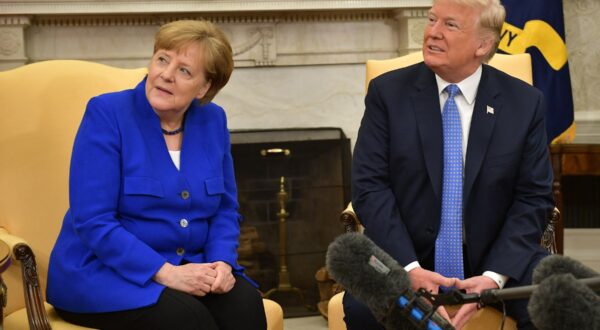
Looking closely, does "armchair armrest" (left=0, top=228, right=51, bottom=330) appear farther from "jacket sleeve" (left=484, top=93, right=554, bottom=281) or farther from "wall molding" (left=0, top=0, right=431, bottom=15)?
"wall molding" (left=0, top=0, right=431, bottom=15)

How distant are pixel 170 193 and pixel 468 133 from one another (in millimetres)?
916

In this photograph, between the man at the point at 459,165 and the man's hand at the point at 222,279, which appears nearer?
the man's hand at the point at 222,279

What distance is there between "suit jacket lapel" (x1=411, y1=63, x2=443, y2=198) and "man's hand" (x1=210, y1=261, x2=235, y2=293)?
2.16 feet

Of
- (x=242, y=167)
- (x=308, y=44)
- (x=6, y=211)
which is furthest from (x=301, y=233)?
(x=6, y=211)

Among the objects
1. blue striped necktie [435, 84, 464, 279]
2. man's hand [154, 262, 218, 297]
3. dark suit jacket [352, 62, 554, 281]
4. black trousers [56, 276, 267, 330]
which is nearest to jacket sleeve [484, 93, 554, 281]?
dark suit jacket [352, 62, 554, 281]

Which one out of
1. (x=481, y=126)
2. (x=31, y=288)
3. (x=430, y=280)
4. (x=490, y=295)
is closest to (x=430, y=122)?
(x=481, y=126)

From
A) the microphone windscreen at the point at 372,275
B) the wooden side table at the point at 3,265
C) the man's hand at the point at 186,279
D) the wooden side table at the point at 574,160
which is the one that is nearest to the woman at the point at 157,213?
the man's hand at the point at 186,279

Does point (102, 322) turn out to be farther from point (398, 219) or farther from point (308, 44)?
point (308, 44)

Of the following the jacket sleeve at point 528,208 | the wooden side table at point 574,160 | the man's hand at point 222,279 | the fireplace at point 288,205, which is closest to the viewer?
the man's hand at point 222,279

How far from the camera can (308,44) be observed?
5.04 m

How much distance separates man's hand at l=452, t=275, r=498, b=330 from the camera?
7.89ft

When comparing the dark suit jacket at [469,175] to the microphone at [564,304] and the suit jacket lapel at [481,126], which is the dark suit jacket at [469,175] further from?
the microphone at [564,304]

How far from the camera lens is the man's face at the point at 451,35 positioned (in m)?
2.69

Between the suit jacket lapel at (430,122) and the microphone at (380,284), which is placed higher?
the suit jacket lapel at (430,122)
